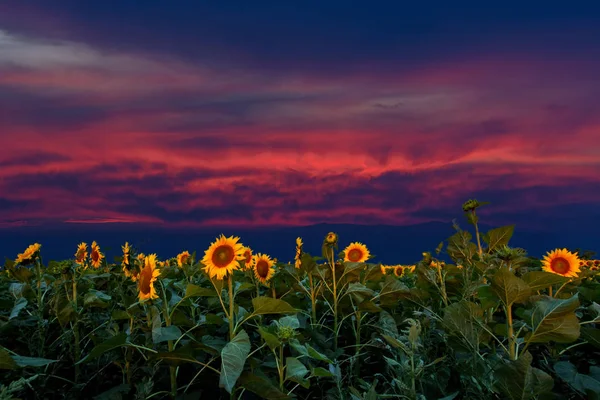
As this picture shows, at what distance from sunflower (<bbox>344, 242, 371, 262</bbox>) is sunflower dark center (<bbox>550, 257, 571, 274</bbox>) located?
2.50m

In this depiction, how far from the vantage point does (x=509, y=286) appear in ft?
11.1

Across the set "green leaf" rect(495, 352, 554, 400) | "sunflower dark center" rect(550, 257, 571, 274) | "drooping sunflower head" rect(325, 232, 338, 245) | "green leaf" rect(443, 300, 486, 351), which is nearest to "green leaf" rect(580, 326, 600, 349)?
"green leaf" rect(443, 300, 486, 351)

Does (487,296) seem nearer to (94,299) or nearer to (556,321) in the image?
(556,321)

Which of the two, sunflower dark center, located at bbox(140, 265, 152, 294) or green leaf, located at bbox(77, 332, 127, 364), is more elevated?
sunflower dark center, located at bbox(140, 265, 152, 294)

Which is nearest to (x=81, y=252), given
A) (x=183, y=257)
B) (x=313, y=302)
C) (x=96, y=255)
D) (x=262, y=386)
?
(x=96, y=255)

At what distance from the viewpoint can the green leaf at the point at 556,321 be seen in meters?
3.35

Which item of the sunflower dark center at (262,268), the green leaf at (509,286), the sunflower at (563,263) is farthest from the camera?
the sunflower at (563,263)

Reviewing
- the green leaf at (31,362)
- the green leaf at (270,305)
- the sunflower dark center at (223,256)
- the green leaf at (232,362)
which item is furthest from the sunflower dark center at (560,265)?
the green leaf at (31,362)

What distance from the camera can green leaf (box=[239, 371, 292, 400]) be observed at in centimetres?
346

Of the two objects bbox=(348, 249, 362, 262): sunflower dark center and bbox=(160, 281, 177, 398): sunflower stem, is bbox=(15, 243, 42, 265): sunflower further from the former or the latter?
bbox=(348, 249, 362, 262): sunflower dark center

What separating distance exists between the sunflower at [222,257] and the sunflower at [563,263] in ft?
11.7

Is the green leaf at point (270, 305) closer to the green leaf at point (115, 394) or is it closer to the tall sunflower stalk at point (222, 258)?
the tall sunflower stalk at point (222, 258)

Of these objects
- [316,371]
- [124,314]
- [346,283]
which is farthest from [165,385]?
[346,283]

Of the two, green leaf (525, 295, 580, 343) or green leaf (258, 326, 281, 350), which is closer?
green leaf (525, 295, 580, 343)
